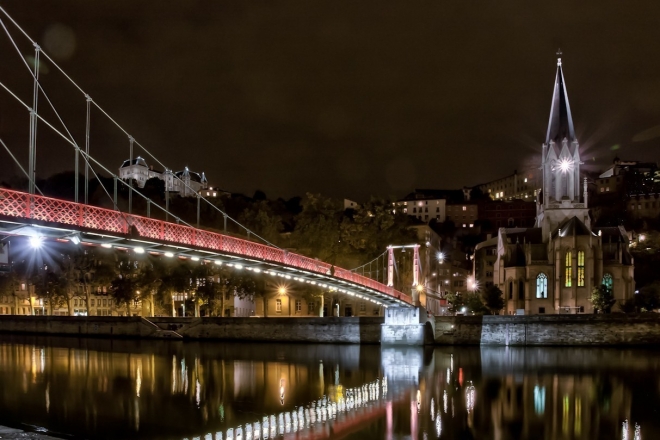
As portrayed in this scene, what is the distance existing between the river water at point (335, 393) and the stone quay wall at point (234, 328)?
5677 millimetres

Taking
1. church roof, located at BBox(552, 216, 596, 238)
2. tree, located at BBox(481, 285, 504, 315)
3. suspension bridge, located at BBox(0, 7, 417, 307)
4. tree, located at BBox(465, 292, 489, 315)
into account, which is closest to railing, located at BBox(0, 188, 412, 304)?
suspension bridge, located at BBox(0, 7, 417, 307)

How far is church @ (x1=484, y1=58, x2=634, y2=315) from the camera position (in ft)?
246

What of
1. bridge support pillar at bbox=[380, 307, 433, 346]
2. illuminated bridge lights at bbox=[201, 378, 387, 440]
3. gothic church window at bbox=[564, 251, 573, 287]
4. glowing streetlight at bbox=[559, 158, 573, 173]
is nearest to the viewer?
illuminated bridge lights at bbox=[201, 378, 387, 440]

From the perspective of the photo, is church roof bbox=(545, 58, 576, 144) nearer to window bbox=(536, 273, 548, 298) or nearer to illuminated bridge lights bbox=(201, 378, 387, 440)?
window bbox=(536, 273, 548, 298)

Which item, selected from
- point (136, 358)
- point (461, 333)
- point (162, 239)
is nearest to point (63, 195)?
point (136, 358)

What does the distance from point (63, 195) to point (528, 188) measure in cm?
10780

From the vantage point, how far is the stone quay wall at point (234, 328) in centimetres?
5694

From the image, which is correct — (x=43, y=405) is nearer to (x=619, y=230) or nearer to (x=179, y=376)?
(x=179, y=376)

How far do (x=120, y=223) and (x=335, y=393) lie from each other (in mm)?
12622

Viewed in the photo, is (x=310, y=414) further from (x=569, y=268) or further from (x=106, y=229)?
(x=569, y=268)

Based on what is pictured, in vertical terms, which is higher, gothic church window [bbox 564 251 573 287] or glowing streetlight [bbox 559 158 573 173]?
glowing streetlight [bbox 559 158 573 173]

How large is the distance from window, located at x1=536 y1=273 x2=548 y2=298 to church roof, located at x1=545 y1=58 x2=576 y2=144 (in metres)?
18.1

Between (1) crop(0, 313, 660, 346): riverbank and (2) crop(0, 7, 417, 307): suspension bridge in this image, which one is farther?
(1) crop(0, 313, 660, 346): riverbank

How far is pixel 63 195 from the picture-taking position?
77750 mm
